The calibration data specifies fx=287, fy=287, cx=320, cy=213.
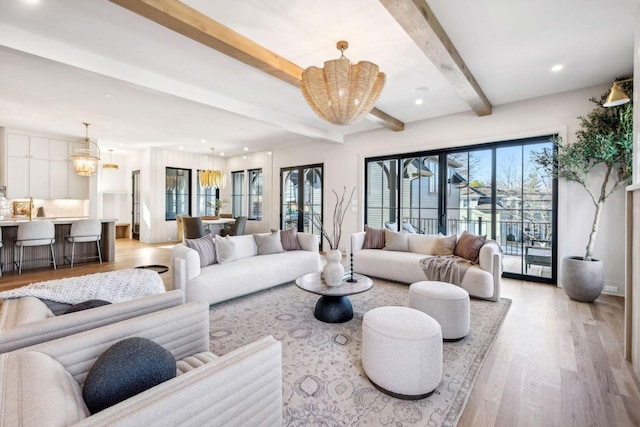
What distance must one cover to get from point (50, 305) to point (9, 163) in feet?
21.9

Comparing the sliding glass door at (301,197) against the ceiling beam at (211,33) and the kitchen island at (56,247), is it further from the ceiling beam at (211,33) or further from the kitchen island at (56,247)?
the ceiling beam at (211,33)

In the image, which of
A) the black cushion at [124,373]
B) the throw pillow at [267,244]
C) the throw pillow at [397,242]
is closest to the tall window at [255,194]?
the throw pillow at [267,244]

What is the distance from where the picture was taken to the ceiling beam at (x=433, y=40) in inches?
87.7

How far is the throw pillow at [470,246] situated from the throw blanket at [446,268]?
87mm

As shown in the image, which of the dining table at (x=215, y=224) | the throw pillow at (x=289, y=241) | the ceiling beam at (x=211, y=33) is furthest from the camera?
the dining table at (x=215, y=224)

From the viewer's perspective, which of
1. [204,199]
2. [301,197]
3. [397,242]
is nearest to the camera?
[397,242]

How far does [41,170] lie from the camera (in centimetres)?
655

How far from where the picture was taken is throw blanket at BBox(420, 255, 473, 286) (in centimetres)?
383

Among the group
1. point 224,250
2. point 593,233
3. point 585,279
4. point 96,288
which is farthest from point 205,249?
point 593,233

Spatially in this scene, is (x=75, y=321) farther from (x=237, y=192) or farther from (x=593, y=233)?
(x=237, y=192)

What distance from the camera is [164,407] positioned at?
0.88 metres

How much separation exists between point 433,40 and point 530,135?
9.78ft

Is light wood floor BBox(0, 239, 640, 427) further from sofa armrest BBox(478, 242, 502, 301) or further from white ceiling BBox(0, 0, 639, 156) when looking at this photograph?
white ceiling BBox(0, 0, 639, 156)

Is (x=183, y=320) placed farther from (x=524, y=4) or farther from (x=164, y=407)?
(x=524, y=4)
